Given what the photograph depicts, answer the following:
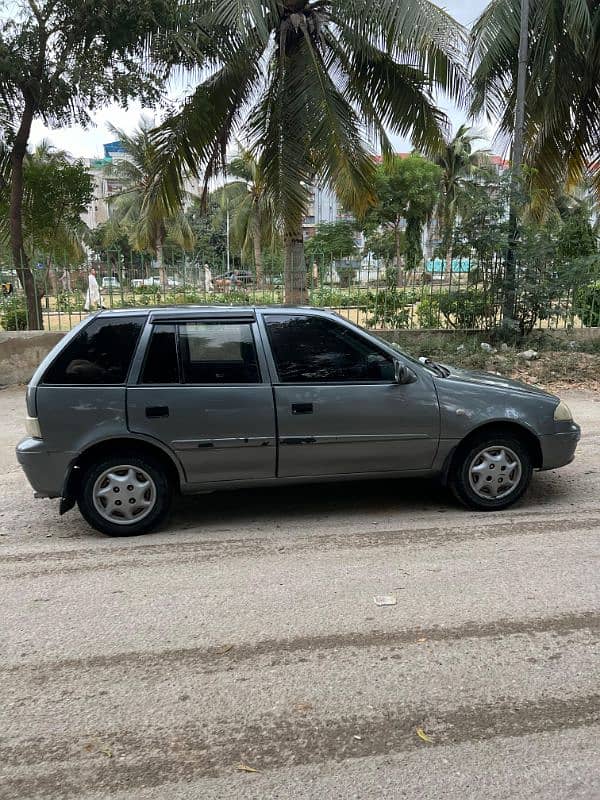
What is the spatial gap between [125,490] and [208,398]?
92cm

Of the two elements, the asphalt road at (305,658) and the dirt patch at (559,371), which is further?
the dirt patch at (559,371)

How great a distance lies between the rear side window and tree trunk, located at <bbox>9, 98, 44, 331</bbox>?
685cm

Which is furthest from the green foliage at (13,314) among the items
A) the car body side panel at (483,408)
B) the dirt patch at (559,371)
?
the car body side panel at (483,408)

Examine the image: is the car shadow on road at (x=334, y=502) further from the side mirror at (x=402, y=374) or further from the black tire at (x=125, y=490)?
the side mirror at (x=402, y=374)

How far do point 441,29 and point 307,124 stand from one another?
8.75 feet

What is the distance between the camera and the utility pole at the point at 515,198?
1130cm

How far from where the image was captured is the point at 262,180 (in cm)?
1228

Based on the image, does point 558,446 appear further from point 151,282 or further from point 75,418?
point 151,282

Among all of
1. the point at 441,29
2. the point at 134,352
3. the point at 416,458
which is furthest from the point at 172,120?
the point at 416,458

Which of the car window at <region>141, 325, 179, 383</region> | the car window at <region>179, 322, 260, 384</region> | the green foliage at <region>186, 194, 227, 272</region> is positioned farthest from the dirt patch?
the green foliage at <region>186, 194, 227, 272</region>

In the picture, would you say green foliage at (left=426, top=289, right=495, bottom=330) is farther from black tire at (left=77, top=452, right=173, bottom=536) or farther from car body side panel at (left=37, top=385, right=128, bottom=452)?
car body side panel at (left=37, top=385, right=128, bottom=452)

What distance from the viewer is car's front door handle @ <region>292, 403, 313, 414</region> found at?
4.93 meters

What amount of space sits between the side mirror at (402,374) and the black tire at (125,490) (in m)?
1.92

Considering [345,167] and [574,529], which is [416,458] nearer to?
[574,529]
